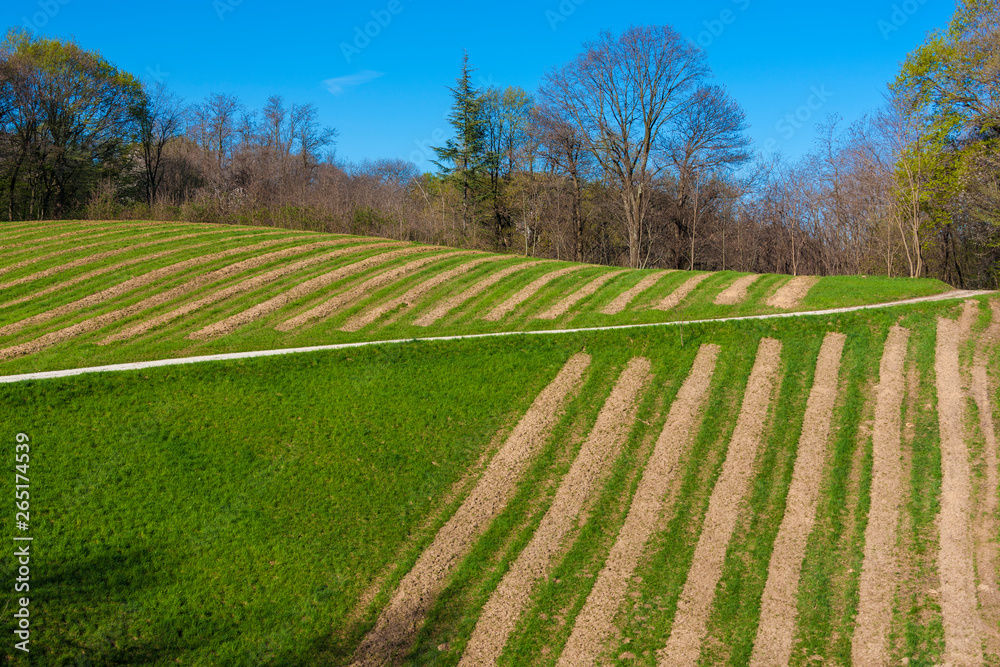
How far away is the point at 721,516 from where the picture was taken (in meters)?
9.71

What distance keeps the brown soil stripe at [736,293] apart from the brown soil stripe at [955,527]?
19.1 ft

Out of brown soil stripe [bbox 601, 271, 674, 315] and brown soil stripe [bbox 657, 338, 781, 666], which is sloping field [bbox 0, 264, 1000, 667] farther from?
brown soil stripe [bbox 601, 271, 674, 315]

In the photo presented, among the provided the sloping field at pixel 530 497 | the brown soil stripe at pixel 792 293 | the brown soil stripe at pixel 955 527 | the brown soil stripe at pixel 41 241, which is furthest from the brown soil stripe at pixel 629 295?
the brown soil stripe at pixel 41 241

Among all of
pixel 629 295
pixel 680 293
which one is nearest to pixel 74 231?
pixel 629 295

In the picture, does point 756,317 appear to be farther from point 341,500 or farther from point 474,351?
point 341,500

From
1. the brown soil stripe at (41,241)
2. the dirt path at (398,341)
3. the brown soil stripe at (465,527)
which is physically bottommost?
the brown soil stripe at (465,527)

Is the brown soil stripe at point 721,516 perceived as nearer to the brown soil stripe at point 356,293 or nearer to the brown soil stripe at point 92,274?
the brown soil stripe at point 356,293

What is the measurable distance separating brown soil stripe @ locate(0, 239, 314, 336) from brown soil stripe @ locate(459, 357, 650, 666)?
14660mm

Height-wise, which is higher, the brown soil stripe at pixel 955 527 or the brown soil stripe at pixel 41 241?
the brown soil stripe at pixel 41 241

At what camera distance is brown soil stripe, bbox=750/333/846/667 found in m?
7.54

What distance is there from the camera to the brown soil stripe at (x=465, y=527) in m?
7.86

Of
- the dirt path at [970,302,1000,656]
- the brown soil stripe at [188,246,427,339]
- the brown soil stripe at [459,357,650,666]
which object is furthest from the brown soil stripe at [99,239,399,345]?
the dirt path at [970,302,1000,656]

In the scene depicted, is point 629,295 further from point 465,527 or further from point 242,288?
point 242,288

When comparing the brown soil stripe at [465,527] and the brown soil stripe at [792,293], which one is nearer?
the brown soil stripe at [465,527]
